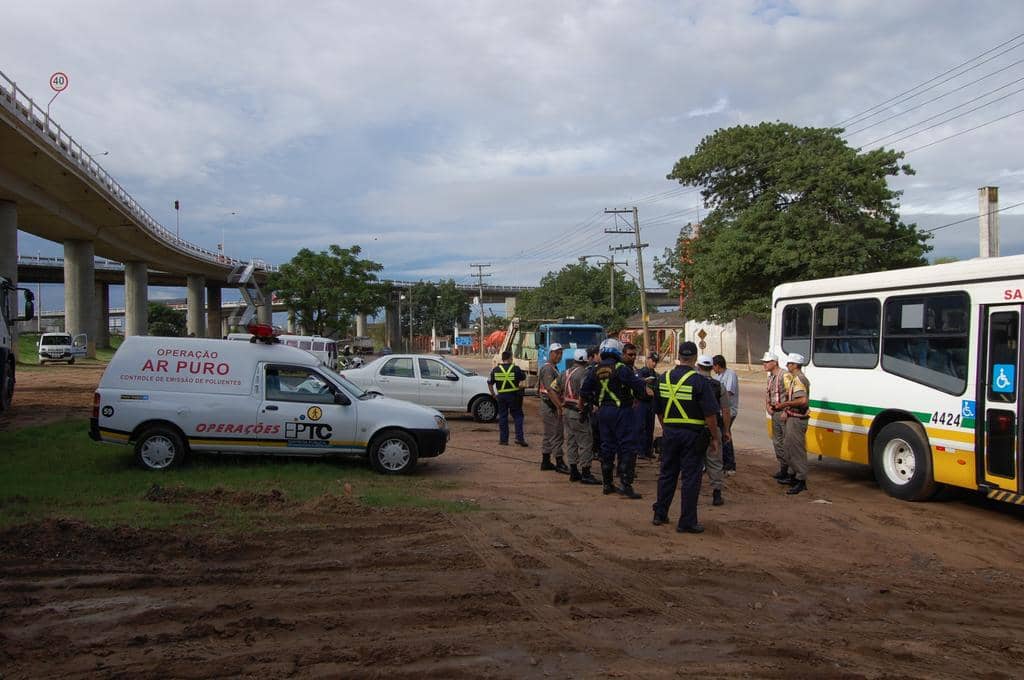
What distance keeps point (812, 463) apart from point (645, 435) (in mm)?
2828

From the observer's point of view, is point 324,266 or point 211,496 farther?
point 324,266

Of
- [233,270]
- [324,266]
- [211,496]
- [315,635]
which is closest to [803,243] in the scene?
[211,496]

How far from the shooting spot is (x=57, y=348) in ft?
137

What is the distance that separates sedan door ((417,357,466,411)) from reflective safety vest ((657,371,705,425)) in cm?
1023

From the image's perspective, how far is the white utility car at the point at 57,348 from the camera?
41688mm

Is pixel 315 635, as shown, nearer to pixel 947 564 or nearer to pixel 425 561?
pixel 425 561

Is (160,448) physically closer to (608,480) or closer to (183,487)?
(183,487)

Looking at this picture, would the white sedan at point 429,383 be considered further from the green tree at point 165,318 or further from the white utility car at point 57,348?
the green tree at point 165,318

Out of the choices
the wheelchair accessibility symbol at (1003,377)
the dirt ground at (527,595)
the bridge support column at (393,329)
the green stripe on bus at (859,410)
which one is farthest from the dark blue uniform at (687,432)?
the bridge support column at (393,329)

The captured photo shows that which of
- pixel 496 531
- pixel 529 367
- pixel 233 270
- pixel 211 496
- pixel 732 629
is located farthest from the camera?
pixel 233 270

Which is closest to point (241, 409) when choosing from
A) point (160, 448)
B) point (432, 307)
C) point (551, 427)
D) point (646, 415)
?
point (160, 448)

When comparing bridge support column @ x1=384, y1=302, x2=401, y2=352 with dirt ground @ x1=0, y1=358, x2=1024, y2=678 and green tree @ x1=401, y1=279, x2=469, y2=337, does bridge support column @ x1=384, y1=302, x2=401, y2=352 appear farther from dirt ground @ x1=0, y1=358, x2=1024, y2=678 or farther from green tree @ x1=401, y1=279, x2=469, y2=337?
dirt ground @ x1=0, y1=358, x2=1024, y2=678

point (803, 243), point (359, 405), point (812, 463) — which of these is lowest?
point (812, 463)

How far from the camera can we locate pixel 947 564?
6438mm
